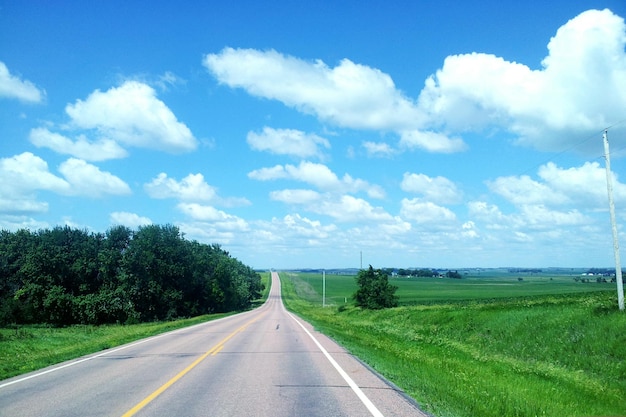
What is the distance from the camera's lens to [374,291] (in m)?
65.3

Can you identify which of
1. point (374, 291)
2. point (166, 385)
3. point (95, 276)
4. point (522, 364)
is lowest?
point (522, 364)

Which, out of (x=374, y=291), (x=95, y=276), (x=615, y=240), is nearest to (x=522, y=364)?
(x=615, y=240)

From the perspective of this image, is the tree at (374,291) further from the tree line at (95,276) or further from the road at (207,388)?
the road at (207,388)

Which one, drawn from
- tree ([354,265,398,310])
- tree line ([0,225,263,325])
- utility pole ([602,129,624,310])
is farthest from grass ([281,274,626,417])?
tree line ([0,225,263,325])

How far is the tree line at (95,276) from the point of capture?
59281 millimetres

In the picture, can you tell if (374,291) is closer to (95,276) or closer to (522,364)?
(95,276)

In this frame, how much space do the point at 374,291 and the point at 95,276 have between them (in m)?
38.0

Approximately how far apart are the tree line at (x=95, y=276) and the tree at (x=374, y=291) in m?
→ 26.7

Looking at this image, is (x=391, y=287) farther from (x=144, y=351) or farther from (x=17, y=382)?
(x=17, y=382)

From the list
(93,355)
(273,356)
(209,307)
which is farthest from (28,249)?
(273,356)

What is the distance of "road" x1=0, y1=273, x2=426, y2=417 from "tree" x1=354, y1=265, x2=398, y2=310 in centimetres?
4961

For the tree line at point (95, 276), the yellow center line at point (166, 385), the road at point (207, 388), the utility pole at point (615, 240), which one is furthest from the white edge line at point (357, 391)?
the tree line at point (95, 276)

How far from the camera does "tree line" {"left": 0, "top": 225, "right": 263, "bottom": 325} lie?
59281 millimetres

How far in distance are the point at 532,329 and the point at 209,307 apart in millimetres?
70700
